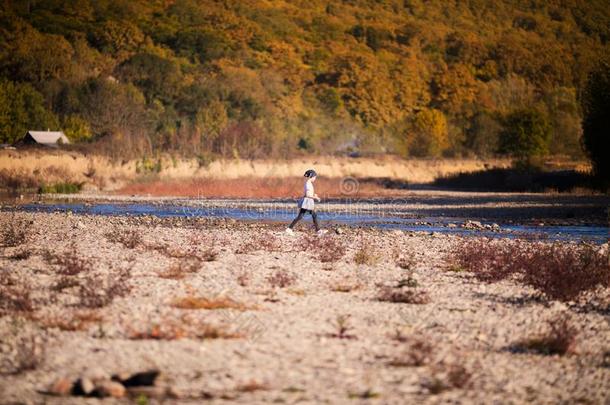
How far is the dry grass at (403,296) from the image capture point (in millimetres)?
13688

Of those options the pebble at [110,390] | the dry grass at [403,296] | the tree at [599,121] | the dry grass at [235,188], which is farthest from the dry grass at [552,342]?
the dry grass at [235,188]

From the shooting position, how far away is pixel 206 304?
1282cm

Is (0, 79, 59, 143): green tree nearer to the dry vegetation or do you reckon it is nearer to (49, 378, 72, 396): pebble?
the dry vegetation

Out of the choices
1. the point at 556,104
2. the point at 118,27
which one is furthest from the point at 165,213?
the point at 118,27

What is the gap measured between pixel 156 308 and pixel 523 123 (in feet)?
283

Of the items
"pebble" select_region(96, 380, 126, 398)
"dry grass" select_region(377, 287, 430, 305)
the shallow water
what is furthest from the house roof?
"pebble" select_region(96, 380, 126, 398)

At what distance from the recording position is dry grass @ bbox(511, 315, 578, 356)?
34.7 feet

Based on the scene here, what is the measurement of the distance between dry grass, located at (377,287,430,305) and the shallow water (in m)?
12.5

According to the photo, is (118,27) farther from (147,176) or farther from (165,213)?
(165,213)

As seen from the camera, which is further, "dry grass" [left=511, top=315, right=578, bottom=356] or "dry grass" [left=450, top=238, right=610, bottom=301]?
"dry grass" [left=450, top=238, right=610, bottom=301]

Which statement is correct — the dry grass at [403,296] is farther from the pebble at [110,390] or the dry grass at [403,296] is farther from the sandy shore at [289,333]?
the pebble at [110,390]

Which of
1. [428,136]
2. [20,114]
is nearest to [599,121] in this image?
[20,114]

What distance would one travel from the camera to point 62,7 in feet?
549

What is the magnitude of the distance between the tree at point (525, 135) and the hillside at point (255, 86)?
8.8 inches
